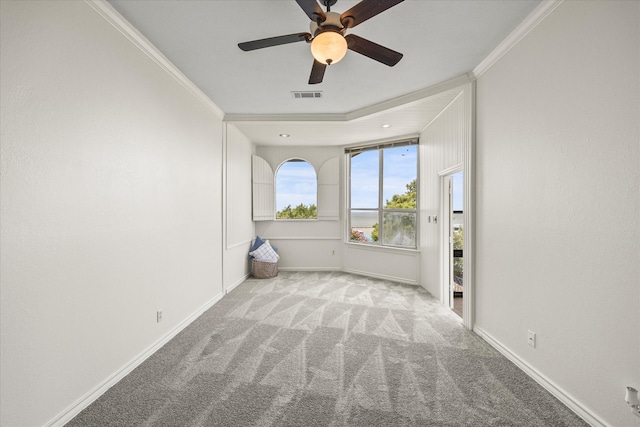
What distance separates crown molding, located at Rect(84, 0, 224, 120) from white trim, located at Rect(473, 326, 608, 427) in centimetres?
392

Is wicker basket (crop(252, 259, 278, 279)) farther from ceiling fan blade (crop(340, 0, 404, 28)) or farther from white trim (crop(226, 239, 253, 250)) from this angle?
ceiling fan blade (crop(340, 0, 404, 28))

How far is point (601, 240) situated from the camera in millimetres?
1652

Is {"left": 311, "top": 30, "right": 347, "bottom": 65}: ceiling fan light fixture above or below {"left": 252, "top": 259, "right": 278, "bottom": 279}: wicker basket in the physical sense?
above

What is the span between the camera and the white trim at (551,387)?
5.62 feet


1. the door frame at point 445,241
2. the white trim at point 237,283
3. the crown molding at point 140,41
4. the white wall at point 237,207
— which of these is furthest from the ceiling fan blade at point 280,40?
the white trim at point 237,283

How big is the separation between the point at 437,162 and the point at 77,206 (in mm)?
3974

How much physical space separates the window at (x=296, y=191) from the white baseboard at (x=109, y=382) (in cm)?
324

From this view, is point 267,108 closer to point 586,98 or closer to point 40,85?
point 40,85

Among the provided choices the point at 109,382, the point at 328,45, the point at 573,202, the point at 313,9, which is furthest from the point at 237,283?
the point at 573,202

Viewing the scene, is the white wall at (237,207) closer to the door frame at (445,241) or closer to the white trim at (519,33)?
the door frame at (445,241)

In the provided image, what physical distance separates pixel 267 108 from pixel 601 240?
369 cm

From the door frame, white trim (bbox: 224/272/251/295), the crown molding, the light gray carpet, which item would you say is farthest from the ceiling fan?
white trim (bbox: 224/272/251/295)

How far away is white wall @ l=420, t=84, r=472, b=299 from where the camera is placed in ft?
10.6

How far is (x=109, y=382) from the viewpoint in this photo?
2076 millimetres
